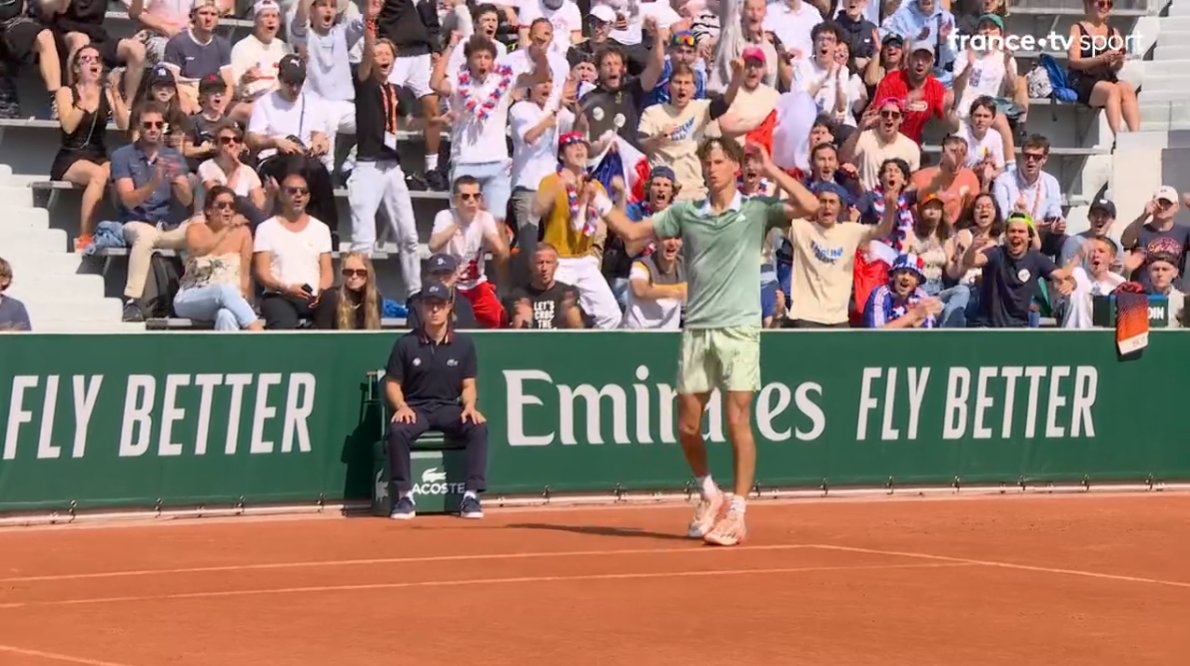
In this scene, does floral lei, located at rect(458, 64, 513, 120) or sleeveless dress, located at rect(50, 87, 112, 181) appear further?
floral lei, located at rect(458, 64, 513, 120)

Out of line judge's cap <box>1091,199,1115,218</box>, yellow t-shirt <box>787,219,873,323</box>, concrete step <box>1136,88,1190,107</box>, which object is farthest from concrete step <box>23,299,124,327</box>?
concrete step <box>1136,88,1190,107</box>

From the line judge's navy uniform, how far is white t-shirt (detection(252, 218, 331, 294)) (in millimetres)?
1846

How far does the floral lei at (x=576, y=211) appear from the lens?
686 inches

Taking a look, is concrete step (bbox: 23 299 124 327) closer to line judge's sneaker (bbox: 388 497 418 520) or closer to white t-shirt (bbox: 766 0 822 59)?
line judge's sneaker (bbox: 388 497 418 520)

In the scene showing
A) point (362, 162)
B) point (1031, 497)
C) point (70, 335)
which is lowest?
point (1031, 497)

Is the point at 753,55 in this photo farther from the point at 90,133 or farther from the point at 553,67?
the point at 90,133

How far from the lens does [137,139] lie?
16781 millimetres

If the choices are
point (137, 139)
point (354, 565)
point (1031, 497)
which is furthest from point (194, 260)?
point (1031, 497)

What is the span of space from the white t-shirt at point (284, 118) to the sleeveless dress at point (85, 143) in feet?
4.00

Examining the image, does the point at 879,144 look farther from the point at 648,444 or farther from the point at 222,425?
the point at 222,425

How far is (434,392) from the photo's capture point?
14609 millimetres

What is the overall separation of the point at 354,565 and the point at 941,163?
31.8ft

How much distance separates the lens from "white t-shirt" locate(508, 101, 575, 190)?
59.7 feet

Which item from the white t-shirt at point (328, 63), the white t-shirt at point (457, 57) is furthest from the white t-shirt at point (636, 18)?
the white t-shirt at point (328, 63)
